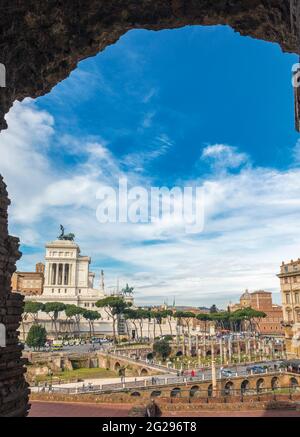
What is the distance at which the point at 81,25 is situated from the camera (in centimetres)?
949

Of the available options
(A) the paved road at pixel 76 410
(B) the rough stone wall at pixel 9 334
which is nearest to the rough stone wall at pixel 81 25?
(B) the rough stone wall at pixel 9 334

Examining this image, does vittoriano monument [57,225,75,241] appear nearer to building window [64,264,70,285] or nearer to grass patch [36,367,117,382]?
building window [64,264,70,285]

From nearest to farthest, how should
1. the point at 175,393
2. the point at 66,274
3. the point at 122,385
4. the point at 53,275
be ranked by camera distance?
the point at 122,385 < the point at 175,393 < the point at 53,275 < the point at 66,274

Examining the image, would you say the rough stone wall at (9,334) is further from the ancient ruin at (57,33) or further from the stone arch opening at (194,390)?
the stone arch opening at (194,390)

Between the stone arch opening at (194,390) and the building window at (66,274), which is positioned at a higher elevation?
the building window at (66,274)

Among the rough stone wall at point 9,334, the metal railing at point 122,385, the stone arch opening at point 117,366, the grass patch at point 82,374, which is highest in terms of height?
the rough stone wall at point 9,334

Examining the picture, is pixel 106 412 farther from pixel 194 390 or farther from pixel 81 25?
pixel 81 25

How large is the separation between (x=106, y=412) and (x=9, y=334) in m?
16.9

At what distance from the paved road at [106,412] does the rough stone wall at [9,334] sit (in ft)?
49.1

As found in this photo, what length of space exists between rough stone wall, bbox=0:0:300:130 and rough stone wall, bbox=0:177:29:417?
2795 millimetres

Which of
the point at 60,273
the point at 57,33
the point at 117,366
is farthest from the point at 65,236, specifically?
the point at 57,33

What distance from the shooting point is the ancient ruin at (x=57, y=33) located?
8.48m

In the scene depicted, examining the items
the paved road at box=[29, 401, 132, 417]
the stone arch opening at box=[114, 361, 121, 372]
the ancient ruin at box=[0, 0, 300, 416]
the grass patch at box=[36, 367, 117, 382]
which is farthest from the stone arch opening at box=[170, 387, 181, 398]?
the ancient ruin at box=[0, 0, 300, 416]

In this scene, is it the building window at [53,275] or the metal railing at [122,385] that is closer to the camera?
the metal railing at [122,385]
